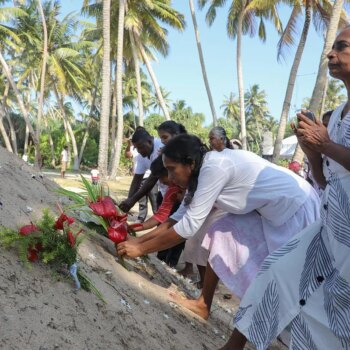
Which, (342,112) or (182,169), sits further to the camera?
(182,169)

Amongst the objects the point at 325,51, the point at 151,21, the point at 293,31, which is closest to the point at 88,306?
the point at 325,51

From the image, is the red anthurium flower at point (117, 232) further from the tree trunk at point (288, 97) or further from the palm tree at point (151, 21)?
the palm tree at point (151, 21)

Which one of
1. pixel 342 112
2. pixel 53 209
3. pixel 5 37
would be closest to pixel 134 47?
pixel 5 37

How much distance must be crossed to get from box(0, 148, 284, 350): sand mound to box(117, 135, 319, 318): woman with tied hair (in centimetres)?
22

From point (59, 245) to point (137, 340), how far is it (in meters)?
0.61

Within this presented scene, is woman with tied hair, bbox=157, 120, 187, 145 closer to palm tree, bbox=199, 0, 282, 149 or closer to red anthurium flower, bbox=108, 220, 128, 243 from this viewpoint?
red anthurium flower, bbox=108, 220, 128, 243

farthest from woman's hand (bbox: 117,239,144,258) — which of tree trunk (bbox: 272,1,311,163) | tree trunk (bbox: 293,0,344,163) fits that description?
tree trunk (bbox: 272,1,311,163)

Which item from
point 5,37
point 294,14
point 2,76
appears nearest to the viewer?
point 294,14

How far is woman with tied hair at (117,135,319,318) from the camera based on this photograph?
2.55 metres

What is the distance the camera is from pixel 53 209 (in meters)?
3.29

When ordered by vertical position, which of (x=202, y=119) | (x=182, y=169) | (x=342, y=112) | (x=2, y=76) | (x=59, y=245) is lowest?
(x=202, y=119)

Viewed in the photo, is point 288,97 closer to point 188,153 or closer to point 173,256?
point 173,256

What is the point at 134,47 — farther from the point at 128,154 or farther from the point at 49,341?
the point at 49,341

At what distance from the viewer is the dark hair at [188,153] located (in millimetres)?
2535
